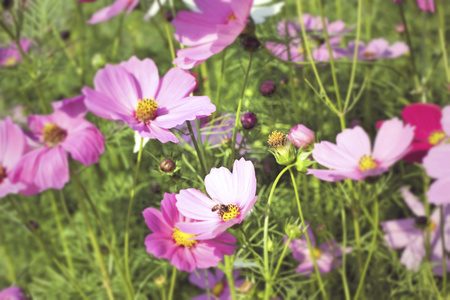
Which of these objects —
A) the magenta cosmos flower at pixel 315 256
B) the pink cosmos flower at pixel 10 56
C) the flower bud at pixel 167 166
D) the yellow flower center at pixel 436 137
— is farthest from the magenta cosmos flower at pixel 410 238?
the pink cosmos flower at pixel 10 56

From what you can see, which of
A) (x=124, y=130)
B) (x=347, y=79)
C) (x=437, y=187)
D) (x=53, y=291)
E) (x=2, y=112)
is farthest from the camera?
(x=2, y=112)

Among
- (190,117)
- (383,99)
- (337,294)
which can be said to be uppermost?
(190,117)

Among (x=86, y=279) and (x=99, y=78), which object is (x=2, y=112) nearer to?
(x=86, y=279)

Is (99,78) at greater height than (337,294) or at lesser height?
greater

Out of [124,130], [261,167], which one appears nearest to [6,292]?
[124,130]

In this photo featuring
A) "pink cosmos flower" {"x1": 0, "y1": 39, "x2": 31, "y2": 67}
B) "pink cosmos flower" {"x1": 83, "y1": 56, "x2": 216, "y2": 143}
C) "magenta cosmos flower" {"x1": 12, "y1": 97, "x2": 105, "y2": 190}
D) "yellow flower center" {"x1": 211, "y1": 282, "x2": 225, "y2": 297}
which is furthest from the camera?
"pink cosmos flower" {"x1": 0, "y1": 39, "x2": 31, "y2": 67}

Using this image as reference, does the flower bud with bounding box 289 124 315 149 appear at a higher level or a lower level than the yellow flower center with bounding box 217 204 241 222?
higher

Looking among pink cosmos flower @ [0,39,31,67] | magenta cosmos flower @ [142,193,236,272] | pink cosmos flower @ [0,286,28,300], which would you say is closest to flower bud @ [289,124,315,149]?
magenta cosmos flower @ [142,193,236,272]

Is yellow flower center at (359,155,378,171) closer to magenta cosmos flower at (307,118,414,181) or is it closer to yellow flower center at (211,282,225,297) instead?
magenta cosmos flower at (307,118,414,181)
